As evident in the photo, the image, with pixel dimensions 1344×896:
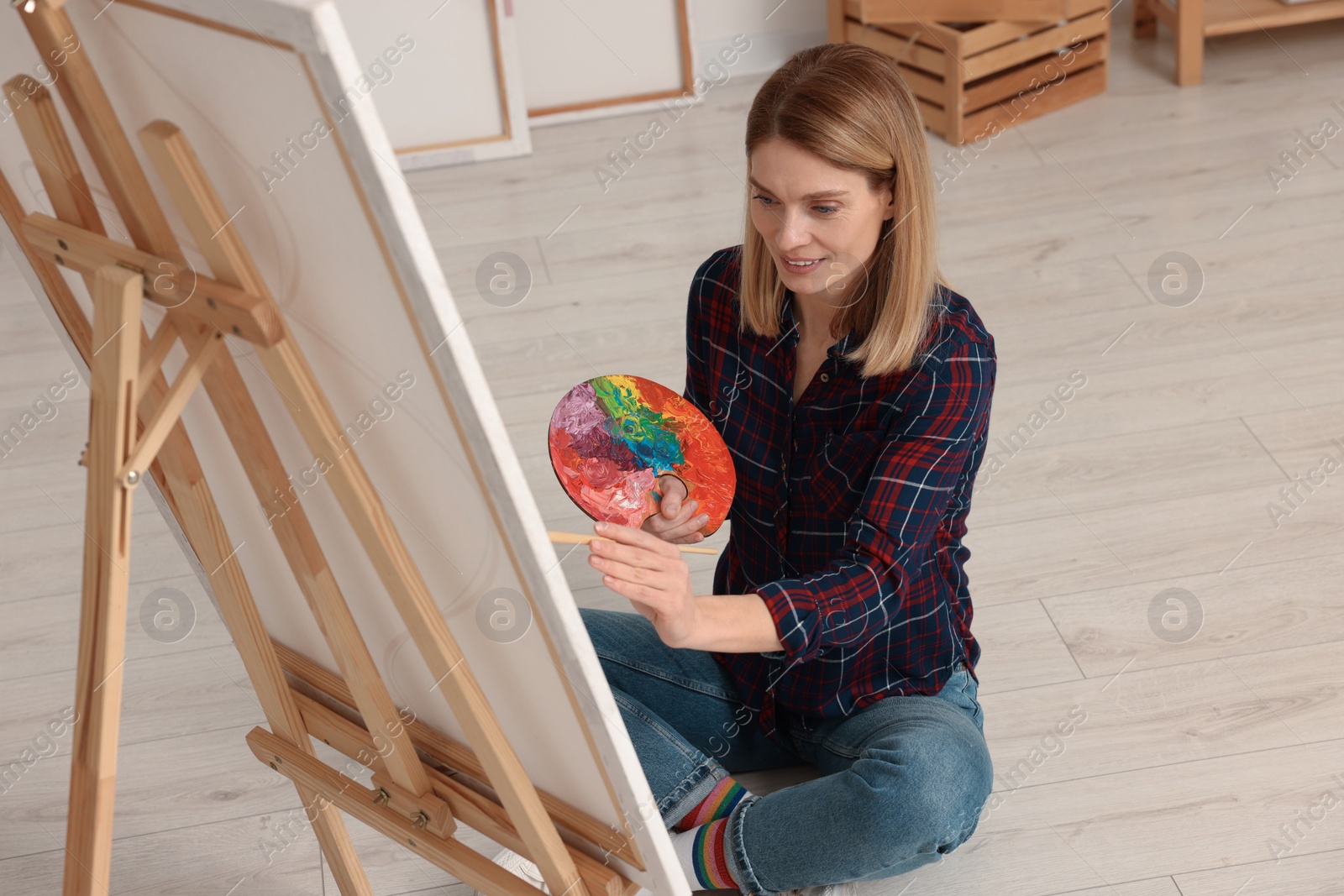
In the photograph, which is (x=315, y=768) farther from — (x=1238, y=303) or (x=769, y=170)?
(x=1238, y=303)

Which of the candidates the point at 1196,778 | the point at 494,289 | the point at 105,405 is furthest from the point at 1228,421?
the point at 105,405

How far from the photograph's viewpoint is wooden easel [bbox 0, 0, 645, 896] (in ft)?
2.53

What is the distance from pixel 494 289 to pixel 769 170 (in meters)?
1.57

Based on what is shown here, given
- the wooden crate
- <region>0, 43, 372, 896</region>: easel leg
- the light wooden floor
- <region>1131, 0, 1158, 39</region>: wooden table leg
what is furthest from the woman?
<region>1131, 0, 1158, 39</region>: wooden table leg

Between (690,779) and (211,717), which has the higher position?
(690,779)

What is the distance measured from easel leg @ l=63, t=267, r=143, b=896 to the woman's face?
63 cm

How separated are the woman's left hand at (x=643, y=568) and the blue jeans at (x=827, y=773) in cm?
36

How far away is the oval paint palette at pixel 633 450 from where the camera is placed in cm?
121

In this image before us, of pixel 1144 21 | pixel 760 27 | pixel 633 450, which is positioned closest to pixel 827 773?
pixel 633 450

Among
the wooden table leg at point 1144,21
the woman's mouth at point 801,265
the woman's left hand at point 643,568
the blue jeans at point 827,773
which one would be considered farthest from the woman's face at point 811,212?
the wooden table leg at point 1144,21

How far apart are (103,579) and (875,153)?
0.76 meters

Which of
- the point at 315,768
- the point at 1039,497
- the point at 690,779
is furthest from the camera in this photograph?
the point at 1039,497

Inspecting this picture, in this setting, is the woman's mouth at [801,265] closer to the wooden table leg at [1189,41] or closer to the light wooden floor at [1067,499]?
the light wooden floor at [1067,499]

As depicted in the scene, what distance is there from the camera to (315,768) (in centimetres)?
116
